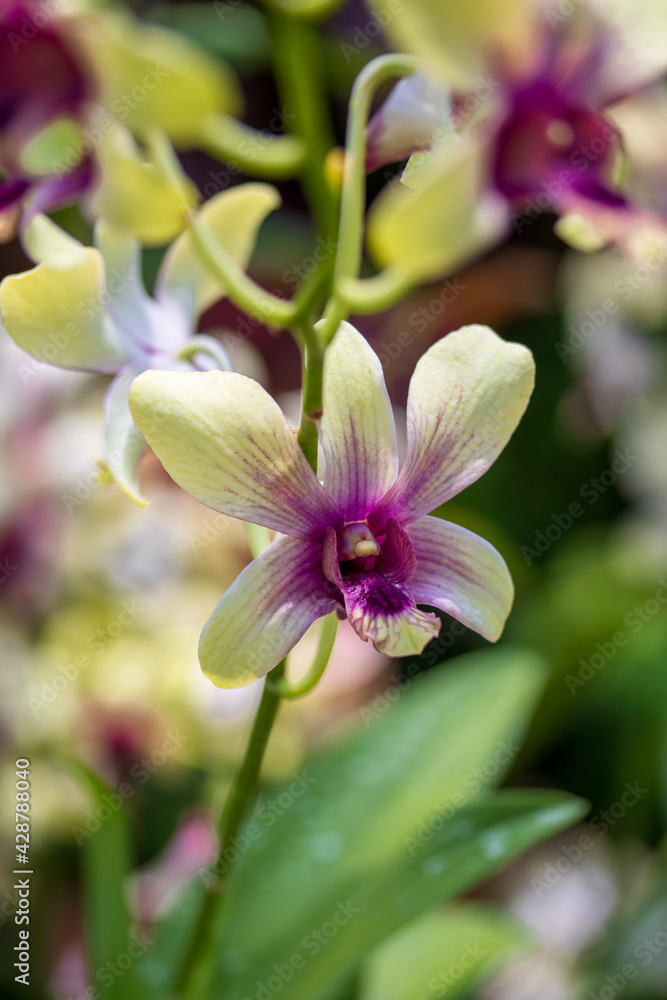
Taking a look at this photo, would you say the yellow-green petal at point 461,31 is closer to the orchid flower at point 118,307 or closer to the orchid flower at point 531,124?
the orchid flower at point 531,124

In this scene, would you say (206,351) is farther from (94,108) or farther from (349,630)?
(349,630)

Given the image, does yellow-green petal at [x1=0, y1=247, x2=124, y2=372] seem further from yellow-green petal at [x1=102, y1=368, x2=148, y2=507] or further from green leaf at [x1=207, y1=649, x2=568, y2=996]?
green leaf at [x1=207, y1=649, x2=568, y2=996]

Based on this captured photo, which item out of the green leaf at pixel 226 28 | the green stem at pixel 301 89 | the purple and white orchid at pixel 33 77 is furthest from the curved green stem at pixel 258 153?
the green leaf at pixel 226 28

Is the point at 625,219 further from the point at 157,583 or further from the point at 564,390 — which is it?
the point at 564,390

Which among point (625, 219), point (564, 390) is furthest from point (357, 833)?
point (564, 390)

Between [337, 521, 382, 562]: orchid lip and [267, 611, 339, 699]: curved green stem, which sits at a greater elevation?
[337, 521, 382, 562]: orchid lip

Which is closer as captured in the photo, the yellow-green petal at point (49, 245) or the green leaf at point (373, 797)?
the yellow-green petal at point (49, 245)

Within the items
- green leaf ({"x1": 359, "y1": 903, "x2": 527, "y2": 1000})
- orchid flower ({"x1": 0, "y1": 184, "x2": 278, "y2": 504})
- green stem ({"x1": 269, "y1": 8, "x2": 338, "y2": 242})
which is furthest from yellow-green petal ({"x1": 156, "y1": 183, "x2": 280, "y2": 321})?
green stem ({"x1": 269, "y1": 8, "x2": 338, "y2": 242})

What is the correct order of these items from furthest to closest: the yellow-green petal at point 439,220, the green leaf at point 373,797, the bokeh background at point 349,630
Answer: the bokeh background at point 349,630
the green leaf at point 373,797
the yellow-green petal at point 439,220
